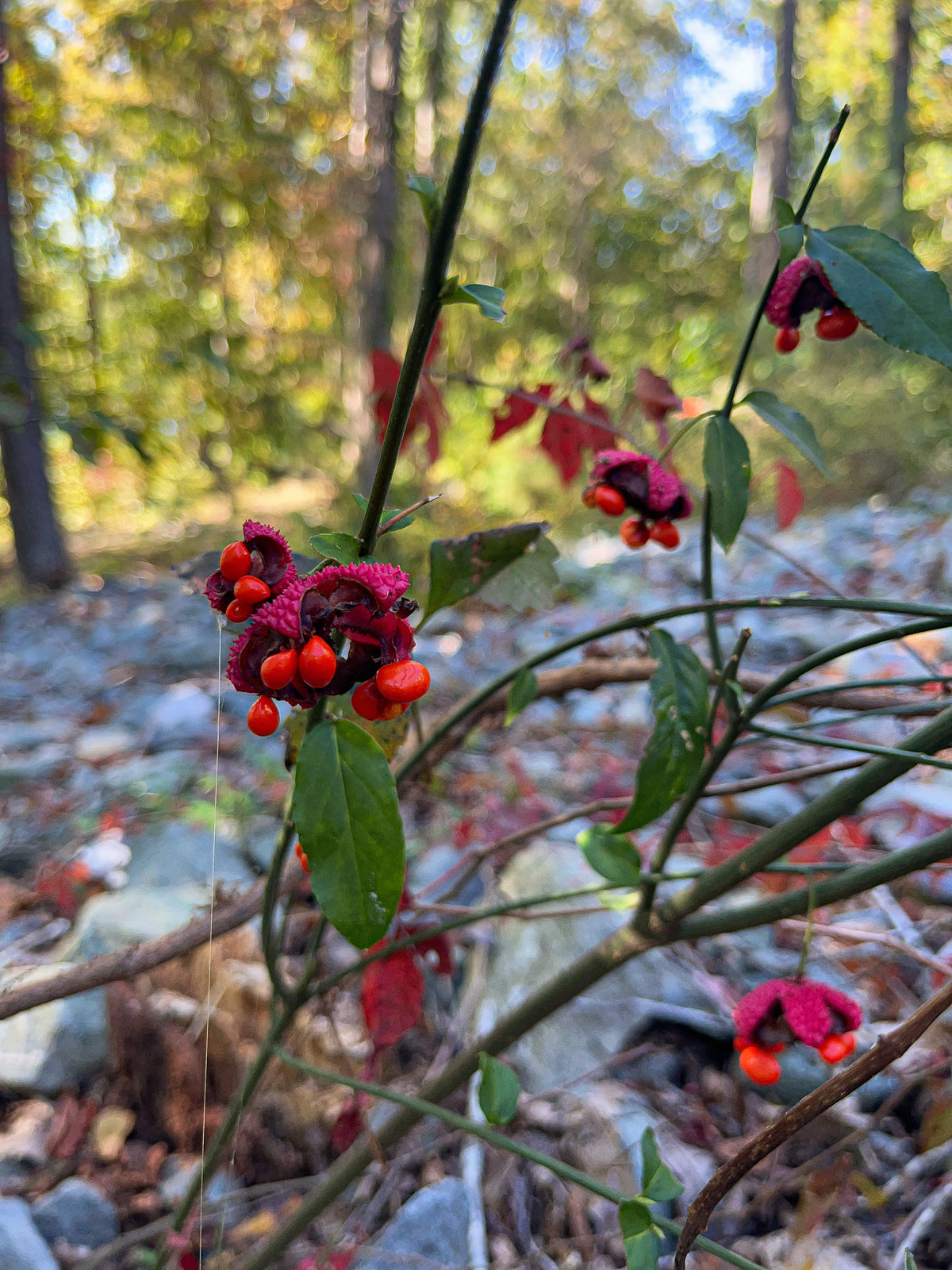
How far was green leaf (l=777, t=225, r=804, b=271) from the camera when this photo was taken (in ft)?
1.34

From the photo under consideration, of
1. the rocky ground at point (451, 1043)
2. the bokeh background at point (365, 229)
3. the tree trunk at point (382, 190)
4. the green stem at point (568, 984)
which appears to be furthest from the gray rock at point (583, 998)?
the tree trunk at point (382, 190)

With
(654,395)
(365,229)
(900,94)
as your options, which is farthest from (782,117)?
(654,395)

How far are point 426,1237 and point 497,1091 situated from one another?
36cm

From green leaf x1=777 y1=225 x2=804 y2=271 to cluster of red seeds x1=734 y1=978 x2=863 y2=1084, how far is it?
1.50 ft

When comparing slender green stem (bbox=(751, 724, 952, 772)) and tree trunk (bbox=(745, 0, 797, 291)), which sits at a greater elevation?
tree trunk (bbox=(745, 0, 797, 291))

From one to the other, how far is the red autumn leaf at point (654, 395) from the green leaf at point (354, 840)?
0.52 metres

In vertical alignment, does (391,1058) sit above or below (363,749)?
below

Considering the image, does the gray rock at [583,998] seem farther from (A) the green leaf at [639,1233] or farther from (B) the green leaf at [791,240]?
(B) the green leaf at [791,240]

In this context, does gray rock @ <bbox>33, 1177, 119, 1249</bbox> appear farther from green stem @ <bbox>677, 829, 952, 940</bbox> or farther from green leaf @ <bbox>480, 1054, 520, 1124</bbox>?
green stem @ <bbox>677, 829, 952, 940</bbox>

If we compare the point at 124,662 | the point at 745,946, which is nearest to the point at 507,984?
the point at 745,946

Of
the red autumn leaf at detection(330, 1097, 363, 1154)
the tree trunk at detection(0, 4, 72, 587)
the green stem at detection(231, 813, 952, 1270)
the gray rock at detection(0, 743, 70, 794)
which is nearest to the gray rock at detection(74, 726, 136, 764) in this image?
the gray rock at detection(0, 743, 70, 794)

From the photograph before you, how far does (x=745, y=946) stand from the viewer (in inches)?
41.8

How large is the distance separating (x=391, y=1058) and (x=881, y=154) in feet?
24.0

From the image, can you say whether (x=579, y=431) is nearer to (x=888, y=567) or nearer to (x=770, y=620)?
(x=770, y=620)
